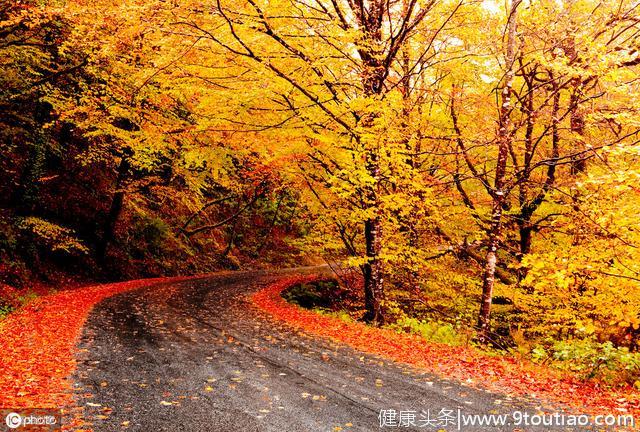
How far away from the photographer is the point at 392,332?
11.9 meters

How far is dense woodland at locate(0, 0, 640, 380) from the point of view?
9672mm

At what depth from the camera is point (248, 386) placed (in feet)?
21.7

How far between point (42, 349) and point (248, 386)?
4.67m

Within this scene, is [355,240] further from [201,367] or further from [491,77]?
[201,367]

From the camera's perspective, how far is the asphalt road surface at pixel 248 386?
5.45 meters

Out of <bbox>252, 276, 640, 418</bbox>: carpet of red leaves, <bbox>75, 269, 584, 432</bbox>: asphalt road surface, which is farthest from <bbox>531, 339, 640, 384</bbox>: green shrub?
<bbox>75, 269, 584, 432</bbox>: asphalt road surface

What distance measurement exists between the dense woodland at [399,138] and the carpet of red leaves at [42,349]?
3.84m

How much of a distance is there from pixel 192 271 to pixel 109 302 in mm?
11517

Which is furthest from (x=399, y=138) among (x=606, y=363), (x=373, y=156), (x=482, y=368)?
(x=606, y=363)

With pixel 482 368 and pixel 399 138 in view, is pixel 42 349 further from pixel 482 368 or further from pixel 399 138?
pixel 399 138

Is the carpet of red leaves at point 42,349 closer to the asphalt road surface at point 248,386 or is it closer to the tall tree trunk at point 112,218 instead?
the asphalt road surface at point 248,386

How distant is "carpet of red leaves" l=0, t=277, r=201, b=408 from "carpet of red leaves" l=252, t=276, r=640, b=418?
5541 millimetres

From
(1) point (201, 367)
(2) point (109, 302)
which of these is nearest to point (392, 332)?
(1) point (201, 367)

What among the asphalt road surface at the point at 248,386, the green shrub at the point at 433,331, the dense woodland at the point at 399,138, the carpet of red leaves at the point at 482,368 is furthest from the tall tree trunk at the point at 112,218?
the green shrub at the point at 433,331
